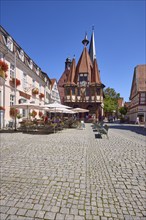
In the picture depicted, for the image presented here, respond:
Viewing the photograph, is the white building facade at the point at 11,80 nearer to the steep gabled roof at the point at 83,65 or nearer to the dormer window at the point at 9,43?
the dormer window at the point at 9,43

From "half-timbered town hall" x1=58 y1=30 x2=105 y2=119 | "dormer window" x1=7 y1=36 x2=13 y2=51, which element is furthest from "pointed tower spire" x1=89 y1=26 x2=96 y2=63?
"dormer window" x1=7 y1=36 x2=13 y2=51

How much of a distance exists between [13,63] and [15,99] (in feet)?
13.0

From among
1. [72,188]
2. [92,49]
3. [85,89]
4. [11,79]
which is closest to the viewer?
[72,188]

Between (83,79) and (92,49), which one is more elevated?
(92,49)

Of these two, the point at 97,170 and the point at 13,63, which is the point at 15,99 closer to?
the point at 13,63

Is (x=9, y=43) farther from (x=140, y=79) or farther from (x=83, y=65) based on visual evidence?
(x=140, y=79)

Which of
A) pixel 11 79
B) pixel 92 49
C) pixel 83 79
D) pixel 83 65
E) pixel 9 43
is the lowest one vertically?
pixel 11 79

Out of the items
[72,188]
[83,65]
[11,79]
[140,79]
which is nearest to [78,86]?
[83,65]

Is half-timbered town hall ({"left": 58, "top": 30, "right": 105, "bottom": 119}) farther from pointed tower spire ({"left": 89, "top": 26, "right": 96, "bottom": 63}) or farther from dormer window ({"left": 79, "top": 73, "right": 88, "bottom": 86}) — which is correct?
pointed tower spire ({"left": 89, "top": 26, "right": 96, "bottom": 63})

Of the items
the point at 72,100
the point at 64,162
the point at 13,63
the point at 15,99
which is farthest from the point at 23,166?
the point at 72,100

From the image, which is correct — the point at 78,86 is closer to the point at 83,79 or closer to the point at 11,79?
the point at 83,79

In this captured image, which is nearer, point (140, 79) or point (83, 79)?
point (83, 79)

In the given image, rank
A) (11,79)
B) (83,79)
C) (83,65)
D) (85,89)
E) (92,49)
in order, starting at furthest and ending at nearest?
(92,49) < (83,65) < (83,79) < (85,89) < (11,79)

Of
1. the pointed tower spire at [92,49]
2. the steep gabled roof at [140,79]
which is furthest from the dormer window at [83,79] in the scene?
the pointed tower spire at [92,49]
